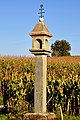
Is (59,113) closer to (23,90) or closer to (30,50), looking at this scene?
(23,90)

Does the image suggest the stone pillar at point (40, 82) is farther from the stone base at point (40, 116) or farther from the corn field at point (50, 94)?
the corn field at point (50, 94)

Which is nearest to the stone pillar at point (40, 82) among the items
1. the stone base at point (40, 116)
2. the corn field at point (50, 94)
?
the stone base at point (40, 116)

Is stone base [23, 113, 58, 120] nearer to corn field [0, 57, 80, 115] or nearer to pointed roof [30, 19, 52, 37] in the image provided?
corn field [0, 57, 80, 115]

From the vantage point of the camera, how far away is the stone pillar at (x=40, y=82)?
990 centimetres

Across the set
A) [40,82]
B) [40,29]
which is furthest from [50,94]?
[40,29]

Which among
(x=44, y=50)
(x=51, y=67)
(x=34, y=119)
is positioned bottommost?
(x=34, y=119)

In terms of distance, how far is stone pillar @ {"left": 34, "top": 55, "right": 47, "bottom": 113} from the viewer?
9.90 meters

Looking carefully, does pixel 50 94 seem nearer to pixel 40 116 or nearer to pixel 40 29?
pixel 40 116

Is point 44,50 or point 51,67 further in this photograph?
point 51,67

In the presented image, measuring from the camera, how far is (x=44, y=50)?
9.84 metres

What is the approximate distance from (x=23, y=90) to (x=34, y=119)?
2.50 metres

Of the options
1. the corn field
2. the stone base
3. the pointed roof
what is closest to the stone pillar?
the stone base

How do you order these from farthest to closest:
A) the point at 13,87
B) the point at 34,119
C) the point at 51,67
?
1. the point at 51,67
2. the point at 13,87
3. the point at 34,119

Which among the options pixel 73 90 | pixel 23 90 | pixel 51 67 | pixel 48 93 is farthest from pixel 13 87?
pixel 51 67
